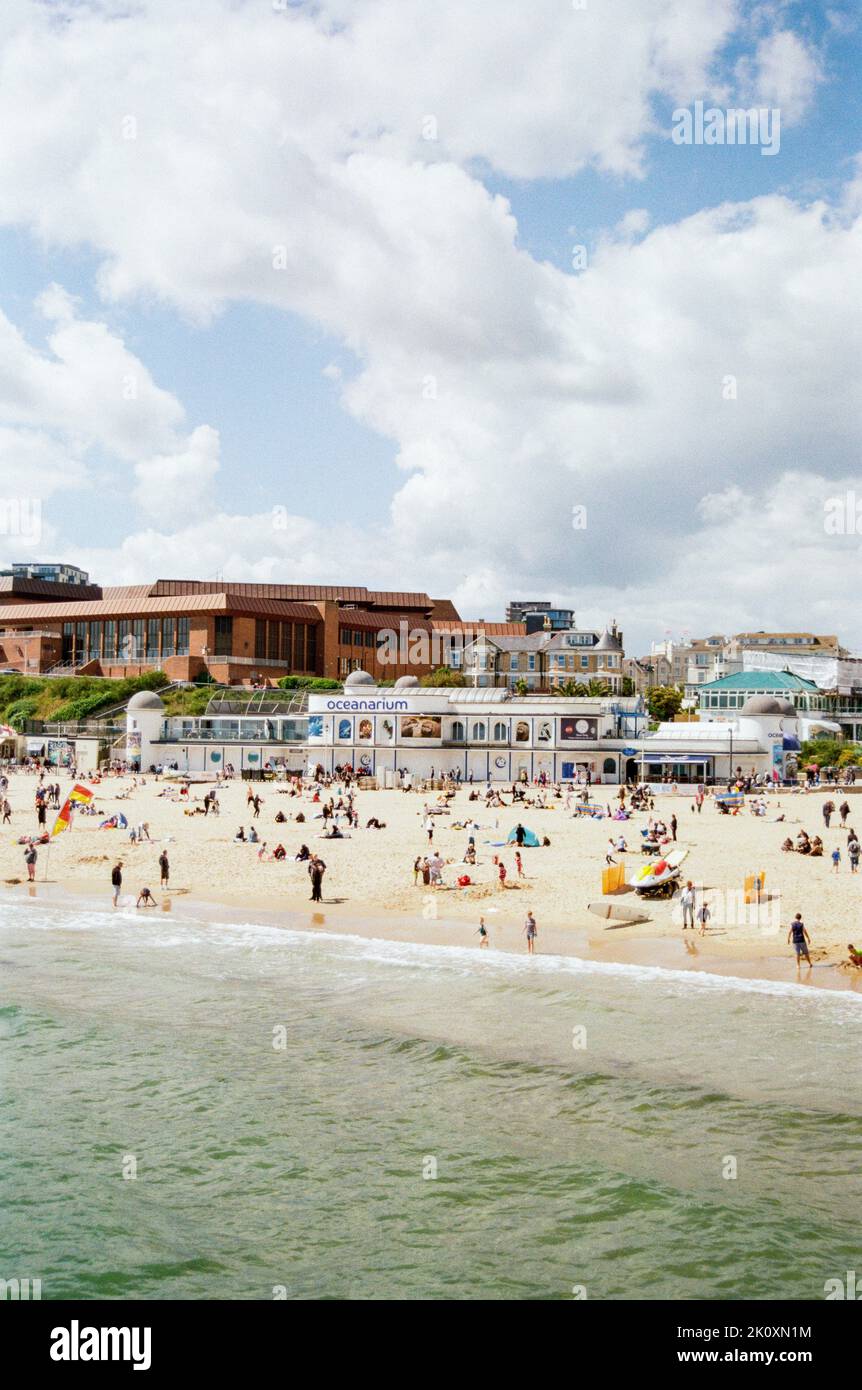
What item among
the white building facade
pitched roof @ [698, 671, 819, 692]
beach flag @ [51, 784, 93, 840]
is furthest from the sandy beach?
pitched roof @ [698, 671, 819, 692]

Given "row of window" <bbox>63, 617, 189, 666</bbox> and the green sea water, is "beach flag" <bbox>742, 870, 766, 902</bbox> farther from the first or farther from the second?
"row of window" <bbox>63, 617, 189, 666</bbox>

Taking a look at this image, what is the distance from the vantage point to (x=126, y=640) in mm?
110875

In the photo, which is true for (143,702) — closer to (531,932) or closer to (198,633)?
(198,633)

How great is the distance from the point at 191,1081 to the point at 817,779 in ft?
190

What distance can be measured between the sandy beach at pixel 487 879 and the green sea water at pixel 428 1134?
10.6 feet

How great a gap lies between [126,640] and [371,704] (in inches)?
1909

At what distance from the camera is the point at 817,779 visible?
6944 cm

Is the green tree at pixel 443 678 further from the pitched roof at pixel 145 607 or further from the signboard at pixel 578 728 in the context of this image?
the signboard at pixel 578 728

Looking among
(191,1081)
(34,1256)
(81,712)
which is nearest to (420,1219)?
(34,1256)

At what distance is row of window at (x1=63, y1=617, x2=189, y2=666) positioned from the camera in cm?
10788

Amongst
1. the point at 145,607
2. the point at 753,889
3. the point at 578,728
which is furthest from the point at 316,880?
the point at 145,607
